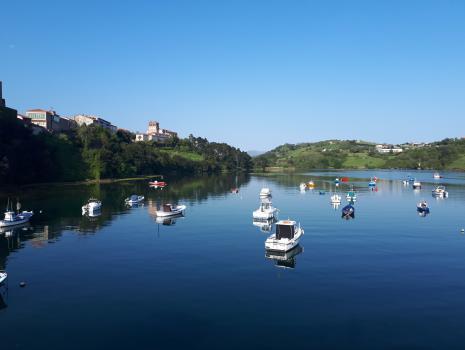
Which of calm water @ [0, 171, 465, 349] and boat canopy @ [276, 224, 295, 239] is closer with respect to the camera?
calm water @ [0, 171, 465, 349]

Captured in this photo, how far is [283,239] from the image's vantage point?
6088cm

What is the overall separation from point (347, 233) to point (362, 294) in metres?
36.9

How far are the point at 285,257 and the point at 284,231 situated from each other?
581cm

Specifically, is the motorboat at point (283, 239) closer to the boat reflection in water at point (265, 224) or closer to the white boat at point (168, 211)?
the boat reflection in water at point (265, 224)

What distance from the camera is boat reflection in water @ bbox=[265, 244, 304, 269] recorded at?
5466 centimetres

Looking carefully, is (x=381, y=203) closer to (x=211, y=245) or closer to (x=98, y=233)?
(x=211, y=245)

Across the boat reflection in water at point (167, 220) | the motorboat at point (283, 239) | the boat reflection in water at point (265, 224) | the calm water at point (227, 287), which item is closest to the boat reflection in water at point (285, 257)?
the calm water at point (227, 287)

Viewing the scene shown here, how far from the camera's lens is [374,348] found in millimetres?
30766

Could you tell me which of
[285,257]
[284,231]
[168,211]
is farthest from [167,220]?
[285,257]

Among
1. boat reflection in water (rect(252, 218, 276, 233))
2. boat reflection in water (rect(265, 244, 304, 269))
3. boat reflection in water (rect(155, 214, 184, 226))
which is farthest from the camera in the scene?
boat reflection in water (rect(155, 214, 184, 226))

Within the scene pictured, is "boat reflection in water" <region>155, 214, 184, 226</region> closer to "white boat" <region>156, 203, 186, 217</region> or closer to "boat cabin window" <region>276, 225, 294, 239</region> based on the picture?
"white boat" <region>156, 203, 186, 217</region>

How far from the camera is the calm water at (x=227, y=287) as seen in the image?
3278 cm

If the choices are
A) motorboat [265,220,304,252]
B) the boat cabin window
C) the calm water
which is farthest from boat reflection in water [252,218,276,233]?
the boat cabin window

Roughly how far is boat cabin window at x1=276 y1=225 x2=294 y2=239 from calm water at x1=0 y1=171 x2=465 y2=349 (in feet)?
9.88
